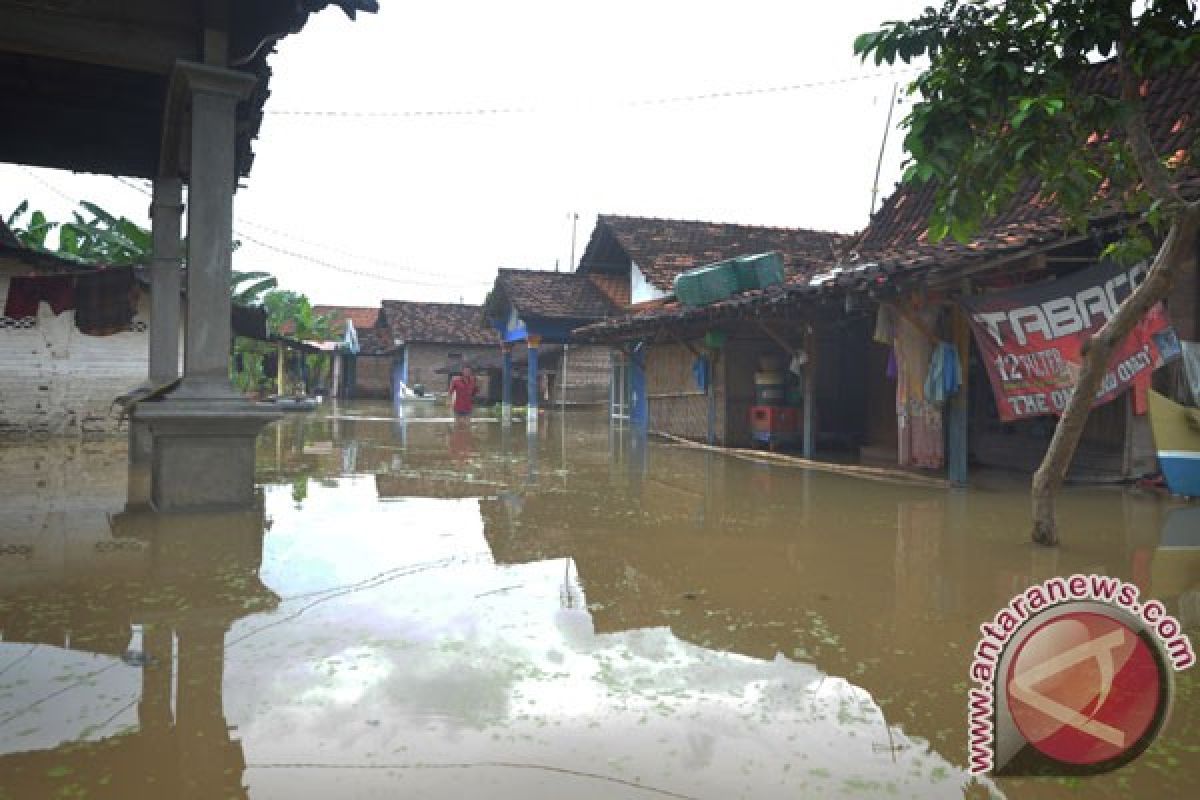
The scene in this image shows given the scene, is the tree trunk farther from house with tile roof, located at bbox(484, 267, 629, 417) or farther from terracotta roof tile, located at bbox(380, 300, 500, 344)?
terracotta roof tile, located at bbox(380, 300, 500, 344)

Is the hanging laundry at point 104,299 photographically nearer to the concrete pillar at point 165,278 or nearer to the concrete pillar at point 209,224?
the concrete pillar at point 165,278

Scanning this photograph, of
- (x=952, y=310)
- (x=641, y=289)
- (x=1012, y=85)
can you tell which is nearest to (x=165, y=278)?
(x=1012, y=85)

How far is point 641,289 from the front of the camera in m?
21.0

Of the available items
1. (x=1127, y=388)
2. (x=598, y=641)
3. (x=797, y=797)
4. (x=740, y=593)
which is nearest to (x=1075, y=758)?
(x=797, y=797)

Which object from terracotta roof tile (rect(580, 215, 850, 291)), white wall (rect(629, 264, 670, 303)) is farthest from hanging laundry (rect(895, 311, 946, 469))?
terracotta roof tile (rect(580, 215, 850, 291))

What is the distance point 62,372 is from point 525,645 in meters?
13.8

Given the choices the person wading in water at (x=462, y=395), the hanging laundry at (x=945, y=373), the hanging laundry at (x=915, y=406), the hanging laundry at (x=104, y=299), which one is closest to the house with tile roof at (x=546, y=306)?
the person wading in water at (x=462, y=395)

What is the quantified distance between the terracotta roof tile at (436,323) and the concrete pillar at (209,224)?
3016cm

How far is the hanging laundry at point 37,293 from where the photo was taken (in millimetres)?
11688

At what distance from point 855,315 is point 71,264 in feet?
42.1

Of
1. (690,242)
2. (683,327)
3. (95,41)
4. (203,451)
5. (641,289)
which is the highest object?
(690,242)

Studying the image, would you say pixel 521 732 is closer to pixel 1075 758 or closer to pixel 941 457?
pixel 1075 758

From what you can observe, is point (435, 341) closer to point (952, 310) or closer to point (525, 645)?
point (952, 310)

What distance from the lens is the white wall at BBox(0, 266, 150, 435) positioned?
13.2m
